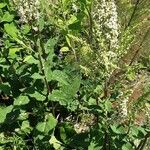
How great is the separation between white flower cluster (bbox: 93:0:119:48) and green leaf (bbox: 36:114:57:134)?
1.08 meters

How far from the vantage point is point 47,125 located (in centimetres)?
357

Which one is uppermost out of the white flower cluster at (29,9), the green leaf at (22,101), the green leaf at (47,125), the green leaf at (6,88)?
the white flower cluster at (29,9)

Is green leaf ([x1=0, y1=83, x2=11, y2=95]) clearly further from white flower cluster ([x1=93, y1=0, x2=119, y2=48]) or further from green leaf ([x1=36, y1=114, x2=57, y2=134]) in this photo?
white flower cluster ([x1=93, y1=0, x2=119, y2=48])

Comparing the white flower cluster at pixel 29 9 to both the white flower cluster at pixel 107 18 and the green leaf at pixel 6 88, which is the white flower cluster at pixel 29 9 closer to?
the white flower cluster at pixel 107 18

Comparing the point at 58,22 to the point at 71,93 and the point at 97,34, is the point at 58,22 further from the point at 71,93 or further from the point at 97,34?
the point at 97,34

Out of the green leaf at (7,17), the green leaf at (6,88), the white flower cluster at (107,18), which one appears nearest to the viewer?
the white flower cluster at (107,18)

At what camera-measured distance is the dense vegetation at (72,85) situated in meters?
2.91

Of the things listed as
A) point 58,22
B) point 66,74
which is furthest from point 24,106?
point 58,22

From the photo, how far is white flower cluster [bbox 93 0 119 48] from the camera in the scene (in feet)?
8.98

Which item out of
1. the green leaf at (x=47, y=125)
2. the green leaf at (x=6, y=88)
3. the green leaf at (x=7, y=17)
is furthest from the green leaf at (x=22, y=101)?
the green leaf at (x=7, y=17)

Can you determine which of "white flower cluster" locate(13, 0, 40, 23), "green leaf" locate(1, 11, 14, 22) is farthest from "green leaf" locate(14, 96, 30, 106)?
"green leaf" locate(1, 11, 14, 22)

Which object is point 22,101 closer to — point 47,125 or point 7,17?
point 47,125

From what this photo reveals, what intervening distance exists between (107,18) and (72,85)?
89 centimetres

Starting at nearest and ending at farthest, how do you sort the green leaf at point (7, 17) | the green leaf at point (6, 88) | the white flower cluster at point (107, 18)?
the white flower cluster at point (107, 18) < the green leaf at point (6, 88) < the green leaf at point (7, 17)
